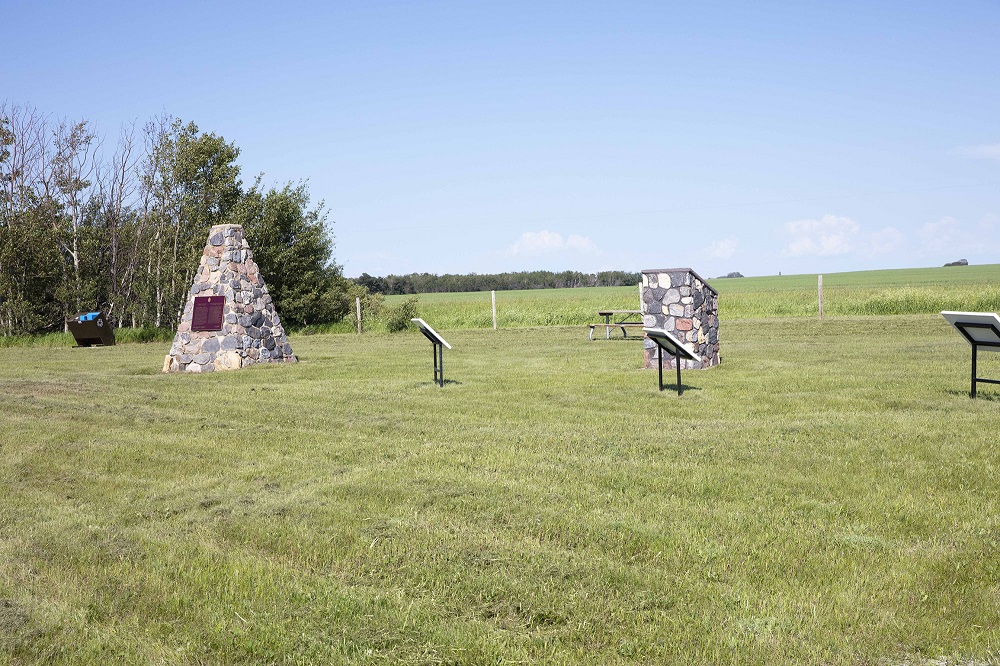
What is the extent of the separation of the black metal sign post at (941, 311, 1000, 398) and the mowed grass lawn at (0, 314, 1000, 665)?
24.9 inches

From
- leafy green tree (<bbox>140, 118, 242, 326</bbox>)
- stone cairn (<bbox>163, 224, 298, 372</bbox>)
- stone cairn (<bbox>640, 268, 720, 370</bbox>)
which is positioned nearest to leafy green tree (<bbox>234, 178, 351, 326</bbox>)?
leafy green tree (<bbox>140, 118, 242, 326</bbox>)

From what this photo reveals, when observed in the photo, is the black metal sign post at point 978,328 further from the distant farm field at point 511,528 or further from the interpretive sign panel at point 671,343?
the interpretive sign panel at point 671,343

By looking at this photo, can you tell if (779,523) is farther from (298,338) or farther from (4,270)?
(4,270)

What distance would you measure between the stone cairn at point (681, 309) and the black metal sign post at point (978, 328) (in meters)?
4.37

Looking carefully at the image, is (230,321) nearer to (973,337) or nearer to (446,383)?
(446,383)

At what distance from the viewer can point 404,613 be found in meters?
3.81

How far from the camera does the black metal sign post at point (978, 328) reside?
9.14 meters

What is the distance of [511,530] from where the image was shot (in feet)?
16.6

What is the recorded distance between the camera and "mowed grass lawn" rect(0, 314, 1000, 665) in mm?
3602

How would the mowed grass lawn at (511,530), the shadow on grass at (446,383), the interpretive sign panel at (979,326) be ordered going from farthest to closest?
the shadow on grass at (446,383), the interpretive sign panel at (979,326), the mowed grass lawn at (511,530)

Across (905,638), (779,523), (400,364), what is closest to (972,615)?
(905,638)

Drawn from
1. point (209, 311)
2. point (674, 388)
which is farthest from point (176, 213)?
point (674, 388)

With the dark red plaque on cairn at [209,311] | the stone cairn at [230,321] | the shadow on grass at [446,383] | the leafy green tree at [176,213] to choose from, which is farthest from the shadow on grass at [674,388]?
the leafy green tree at [176,213]

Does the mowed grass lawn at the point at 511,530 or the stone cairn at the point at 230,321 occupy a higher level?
the stone cairn at the point at 230,321
